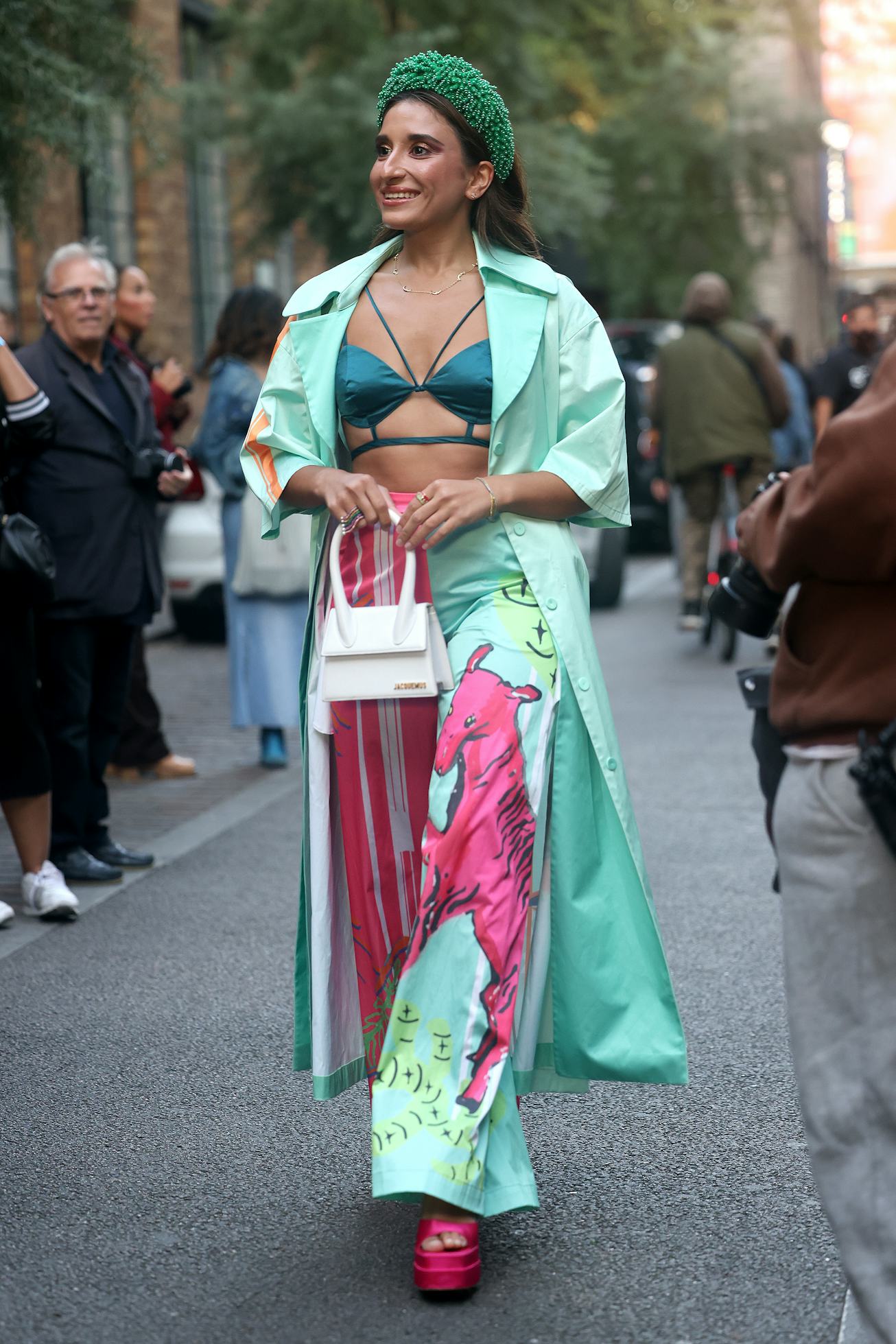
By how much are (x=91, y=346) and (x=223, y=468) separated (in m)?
2.05

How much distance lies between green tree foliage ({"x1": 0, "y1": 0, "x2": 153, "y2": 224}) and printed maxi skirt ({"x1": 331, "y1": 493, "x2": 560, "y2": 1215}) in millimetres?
4719

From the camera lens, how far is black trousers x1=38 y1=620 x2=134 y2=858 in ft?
20.2

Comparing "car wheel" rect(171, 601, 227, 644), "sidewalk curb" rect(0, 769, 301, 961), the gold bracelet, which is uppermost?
the gold bracelet

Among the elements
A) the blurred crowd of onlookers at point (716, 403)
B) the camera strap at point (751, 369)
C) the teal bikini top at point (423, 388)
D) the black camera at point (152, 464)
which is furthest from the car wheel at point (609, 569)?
the teal bikini top at point (423, 388)

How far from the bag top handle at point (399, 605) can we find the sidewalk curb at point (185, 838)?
8.43 feet

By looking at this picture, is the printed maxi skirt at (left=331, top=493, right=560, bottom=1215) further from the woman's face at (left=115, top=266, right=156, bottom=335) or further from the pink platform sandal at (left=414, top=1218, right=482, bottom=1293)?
the woman's face at (left=115, top=266, right=156, bottom=335)

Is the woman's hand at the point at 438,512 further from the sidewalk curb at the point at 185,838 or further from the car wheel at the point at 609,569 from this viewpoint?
the car wheel at the point at 609,569

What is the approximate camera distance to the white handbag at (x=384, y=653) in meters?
3.19

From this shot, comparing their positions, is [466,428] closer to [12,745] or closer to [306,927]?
[306,927]

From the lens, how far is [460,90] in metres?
3.38

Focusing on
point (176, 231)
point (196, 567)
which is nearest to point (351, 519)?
point (196, 567)

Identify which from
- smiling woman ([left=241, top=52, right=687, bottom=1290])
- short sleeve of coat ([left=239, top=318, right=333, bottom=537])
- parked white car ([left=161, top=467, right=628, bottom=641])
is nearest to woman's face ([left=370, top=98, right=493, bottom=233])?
smiling woman ([left=241, top=52, right=687, bottom=1290])

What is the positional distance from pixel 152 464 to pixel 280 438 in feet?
10.5

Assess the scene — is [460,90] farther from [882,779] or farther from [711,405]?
[711,405]
